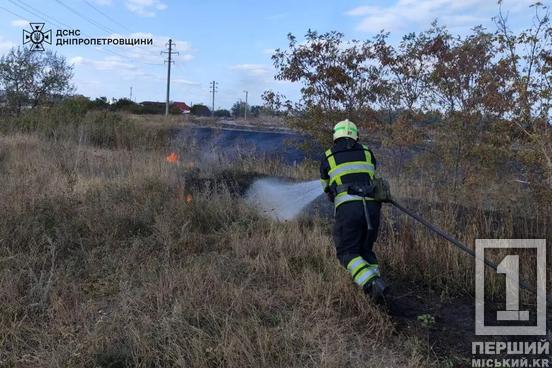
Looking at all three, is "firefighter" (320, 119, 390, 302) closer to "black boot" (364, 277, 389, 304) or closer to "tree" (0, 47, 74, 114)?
"black boot" (364, 277, 389, 304)

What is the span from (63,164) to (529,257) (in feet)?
26.7

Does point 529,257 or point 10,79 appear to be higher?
point 10,79

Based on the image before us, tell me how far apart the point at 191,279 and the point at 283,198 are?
3.80m

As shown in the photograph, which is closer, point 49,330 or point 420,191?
point 49,330

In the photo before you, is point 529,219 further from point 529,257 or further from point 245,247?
point 245,247

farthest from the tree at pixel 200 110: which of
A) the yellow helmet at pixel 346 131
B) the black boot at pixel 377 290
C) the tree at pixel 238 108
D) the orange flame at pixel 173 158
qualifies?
the black boot at pixel 377 290

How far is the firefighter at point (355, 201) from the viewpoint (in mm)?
4082

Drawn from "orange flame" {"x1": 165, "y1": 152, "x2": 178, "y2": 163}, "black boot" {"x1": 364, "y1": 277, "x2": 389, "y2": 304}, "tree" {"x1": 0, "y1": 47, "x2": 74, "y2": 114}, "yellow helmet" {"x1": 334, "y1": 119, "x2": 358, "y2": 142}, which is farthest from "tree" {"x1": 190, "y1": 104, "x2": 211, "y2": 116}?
"black boot" {"x1": 364, "y1": 277, "x2": 389, "y2": 304}

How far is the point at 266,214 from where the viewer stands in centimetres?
691

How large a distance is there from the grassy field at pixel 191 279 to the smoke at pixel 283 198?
32 cm

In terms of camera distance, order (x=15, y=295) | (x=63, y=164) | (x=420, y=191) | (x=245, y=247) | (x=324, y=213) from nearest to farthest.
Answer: (x=15, y=295) → (x=245, y=247) → (x=420, y=191) → (x=324, y=213) → (x=63, y=164)

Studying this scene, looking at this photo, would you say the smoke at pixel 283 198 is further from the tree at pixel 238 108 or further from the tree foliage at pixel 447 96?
the tree at pixel 238 108

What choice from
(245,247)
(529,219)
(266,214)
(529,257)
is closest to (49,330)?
(245,247)

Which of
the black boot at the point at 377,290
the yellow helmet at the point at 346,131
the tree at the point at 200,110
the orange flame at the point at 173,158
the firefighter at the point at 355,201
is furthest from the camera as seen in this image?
the tree at the point at 200,110
